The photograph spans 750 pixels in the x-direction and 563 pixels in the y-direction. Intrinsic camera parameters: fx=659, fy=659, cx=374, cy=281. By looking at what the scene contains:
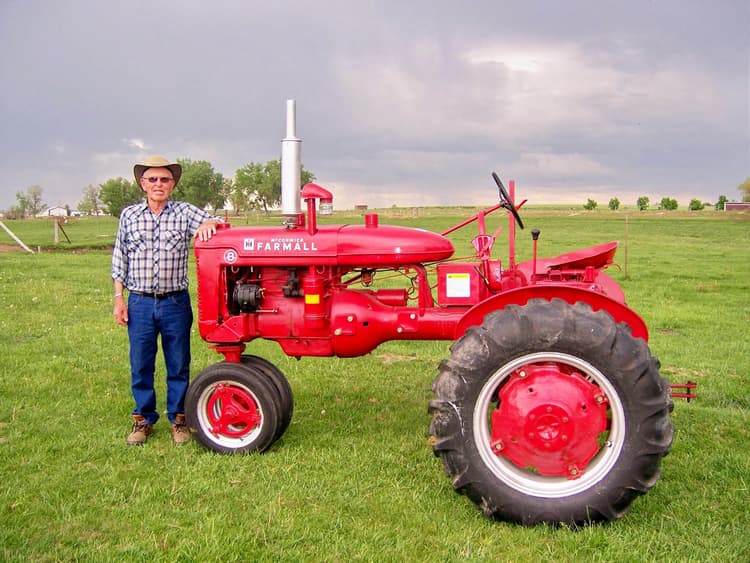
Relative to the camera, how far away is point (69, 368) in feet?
22.8

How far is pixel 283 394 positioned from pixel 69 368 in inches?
129

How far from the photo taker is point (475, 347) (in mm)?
3707

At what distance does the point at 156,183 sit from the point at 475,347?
283cm

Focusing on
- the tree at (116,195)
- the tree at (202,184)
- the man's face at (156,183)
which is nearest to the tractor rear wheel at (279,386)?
the man's face at (156,183)

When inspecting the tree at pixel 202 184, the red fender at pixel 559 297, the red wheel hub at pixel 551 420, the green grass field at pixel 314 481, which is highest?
the tree at pixel 202 184

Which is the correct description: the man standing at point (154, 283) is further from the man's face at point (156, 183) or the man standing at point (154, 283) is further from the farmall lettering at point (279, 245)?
the farmall lettering at point (279, 245)

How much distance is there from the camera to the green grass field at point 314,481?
138 inches

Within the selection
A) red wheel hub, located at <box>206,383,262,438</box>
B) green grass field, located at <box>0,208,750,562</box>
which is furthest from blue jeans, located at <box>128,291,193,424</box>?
red wheel hub, located at <box>206,383,262,438</box>

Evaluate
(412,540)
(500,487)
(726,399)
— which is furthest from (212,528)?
(726,399)

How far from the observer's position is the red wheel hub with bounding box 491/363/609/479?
3.69 metres

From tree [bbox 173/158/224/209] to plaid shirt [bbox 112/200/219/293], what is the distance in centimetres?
4498

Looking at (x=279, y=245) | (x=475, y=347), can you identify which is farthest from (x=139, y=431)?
(x=475, y=347)

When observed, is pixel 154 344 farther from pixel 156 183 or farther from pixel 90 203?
pixel 90 203

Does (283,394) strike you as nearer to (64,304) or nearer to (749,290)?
(64,304)
